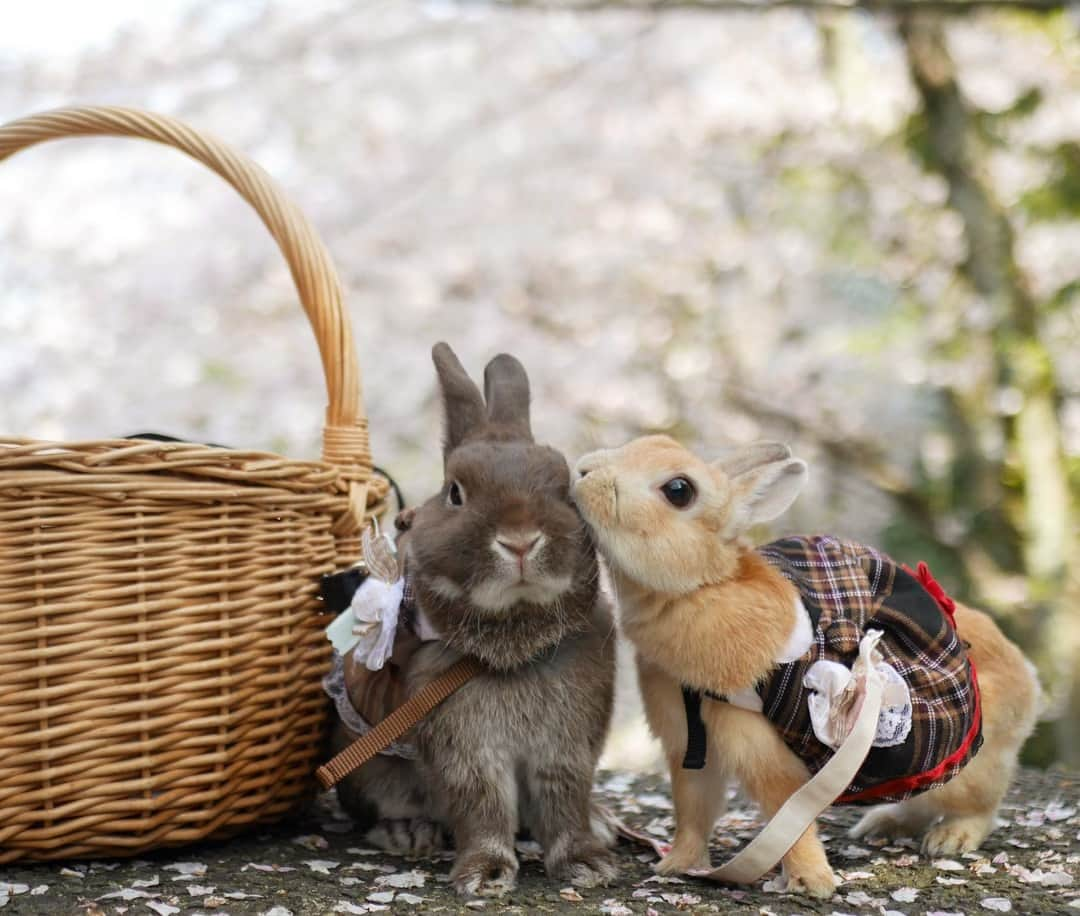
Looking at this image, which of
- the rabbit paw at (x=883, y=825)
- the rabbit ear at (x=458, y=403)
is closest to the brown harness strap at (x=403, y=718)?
the rabbit ear at (x=458, y=403)

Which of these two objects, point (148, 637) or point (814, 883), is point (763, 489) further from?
point (148, 637)

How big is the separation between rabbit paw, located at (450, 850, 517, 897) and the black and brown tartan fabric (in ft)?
1.73

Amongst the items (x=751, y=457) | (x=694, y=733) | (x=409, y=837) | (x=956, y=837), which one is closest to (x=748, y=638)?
(x=694, y=733)

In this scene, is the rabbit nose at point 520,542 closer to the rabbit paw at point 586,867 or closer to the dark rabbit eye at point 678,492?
the dark rabbit eye at point 678,492

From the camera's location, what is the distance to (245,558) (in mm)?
2303

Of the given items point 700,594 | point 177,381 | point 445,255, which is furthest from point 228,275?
point 700,594

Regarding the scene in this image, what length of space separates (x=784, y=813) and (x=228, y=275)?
5.50 meters

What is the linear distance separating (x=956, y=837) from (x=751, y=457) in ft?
2.90

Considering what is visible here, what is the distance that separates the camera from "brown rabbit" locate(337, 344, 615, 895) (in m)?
1.99

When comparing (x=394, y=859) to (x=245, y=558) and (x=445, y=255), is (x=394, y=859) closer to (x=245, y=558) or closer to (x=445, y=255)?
(x=245, y=558)

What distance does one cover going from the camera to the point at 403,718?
2.15 metres

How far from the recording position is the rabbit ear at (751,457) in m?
2.07

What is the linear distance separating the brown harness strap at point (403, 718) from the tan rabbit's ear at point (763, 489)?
0.54m

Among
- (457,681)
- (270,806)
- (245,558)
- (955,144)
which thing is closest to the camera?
(457,681)
